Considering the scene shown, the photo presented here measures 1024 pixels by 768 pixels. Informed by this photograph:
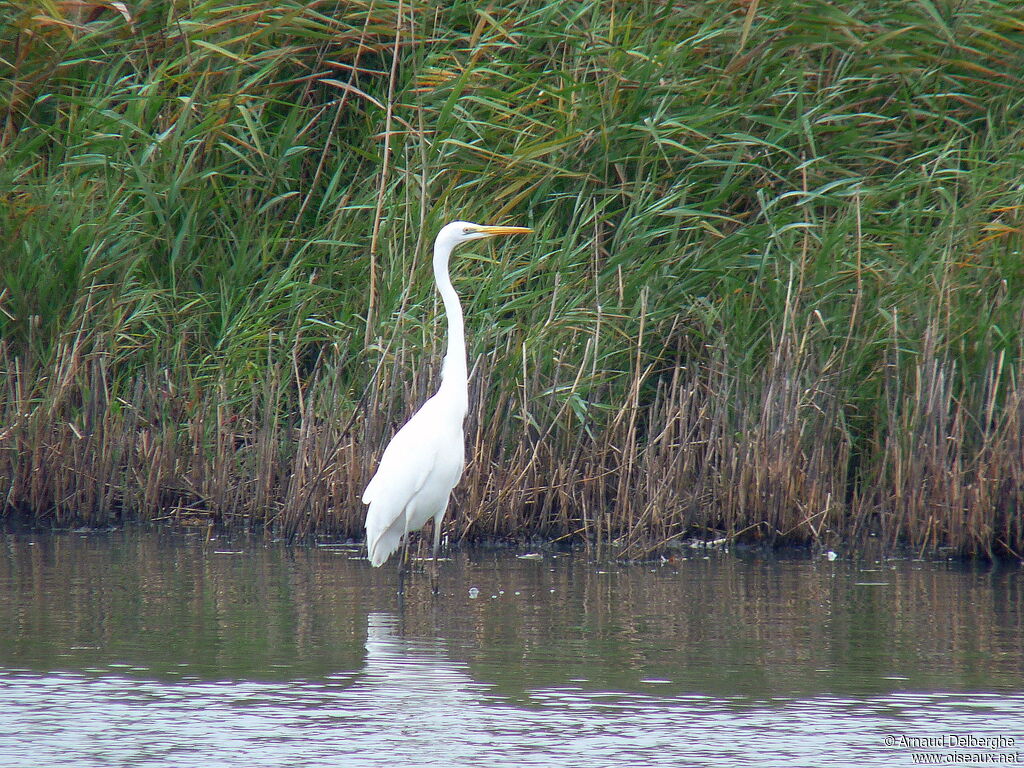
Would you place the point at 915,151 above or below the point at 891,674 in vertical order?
above

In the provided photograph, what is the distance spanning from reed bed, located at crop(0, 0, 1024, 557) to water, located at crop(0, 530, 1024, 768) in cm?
54

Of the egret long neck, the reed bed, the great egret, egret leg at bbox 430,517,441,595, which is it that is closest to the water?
egret leg at bbox 430,517,441,595

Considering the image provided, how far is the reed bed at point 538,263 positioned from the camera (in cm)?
669

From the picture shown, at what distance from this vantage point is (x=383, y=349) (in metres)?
7.05

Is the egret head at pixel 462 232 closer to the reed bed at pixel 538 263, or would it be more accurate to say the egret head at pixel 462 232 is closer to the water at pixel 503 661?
the reed bed at pixel 538 263

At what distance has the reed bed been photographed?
6.69m

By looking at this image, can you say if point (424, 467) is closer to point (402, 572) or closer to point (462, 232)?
point (402, 572)

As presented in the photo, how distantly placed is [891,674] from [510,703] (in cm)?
122

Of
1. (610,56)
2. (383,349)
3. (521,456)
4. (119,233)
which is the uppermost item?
(610,56)

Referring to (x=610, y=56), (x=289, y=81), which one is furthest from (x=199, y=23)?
(x=610, y=56)

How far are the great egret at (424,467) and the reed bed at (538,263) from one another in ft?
1.93

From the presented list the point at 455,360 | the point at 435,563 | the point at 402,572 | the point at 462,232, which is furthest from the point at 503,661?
the point at 462,232

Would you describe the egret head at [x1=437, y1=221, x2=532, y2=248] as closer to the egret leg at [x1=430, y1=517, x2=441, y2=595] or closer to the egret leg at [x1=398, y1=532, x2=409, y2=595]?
the egret leg at [x1=430, y1=517, x2=441, y2=595]

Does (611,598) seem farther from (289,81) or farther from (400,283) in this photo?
(289,81)
